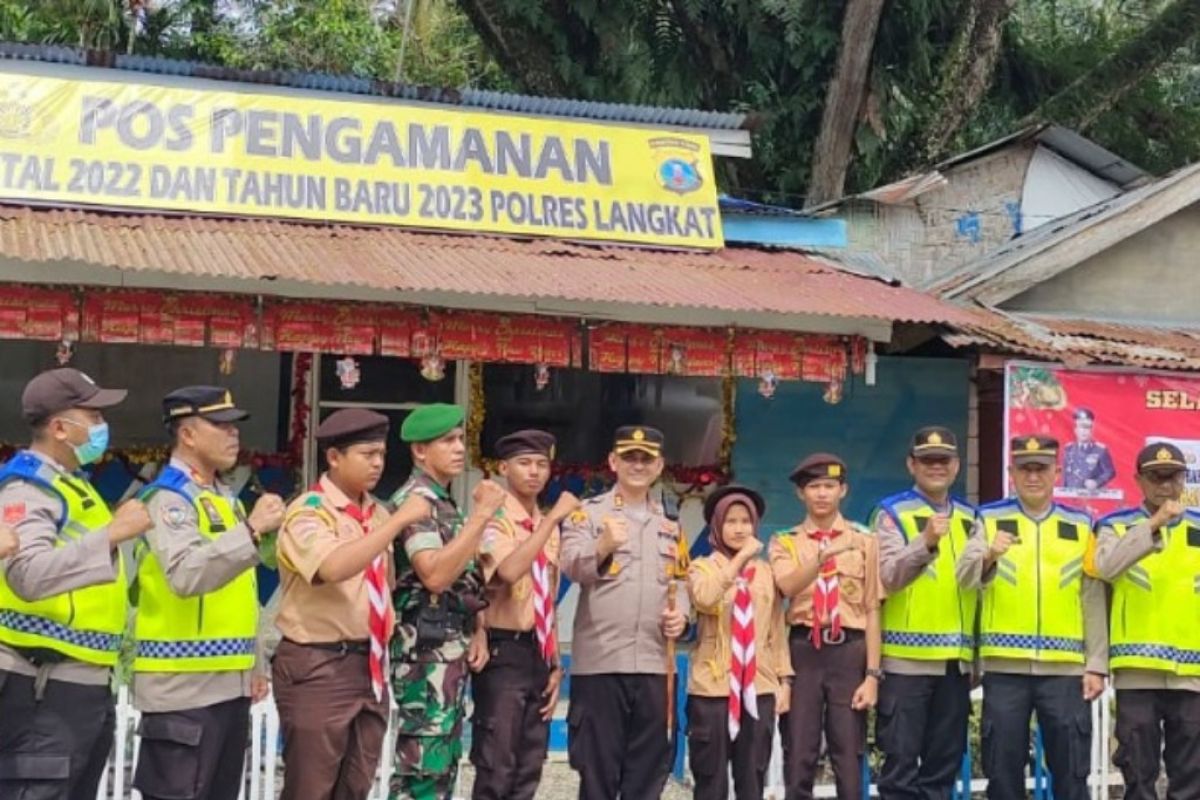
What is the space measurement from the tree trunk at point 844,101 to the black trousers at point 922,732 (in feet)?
28.1

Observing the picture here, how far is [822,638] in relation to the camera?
5.77 metres

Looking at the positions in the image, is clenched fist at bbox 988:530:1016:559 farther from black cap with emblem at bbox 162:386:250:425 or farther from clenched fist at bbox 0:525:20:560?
clenched fist at bbox 0:525:20:560

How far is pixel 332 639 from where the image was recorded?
4676mm

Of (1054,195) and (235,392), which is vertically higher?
(1054,195)

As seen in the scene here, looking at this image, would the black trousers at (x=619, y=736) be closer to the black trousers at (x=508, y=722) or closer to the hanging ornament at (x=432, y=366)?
the black trousers at (x=508, y=722)

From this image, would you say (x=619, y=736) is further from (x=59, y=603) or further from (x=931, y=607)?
(x=59, y=603)

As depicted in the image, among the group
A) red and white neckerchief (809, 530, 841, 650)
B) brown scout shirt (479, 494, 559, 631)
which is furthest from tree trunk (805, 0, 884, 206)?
brown scout shirt (479, 494, 559, 631)

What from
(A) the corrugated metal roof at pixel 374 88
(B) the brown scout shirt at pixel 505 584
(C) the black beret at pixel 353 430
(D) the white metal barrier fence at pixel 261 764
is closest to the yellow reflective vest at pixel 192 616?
(C) the black beret at pixel 353 430

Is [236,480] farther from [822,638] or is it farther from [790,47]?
[790,47]

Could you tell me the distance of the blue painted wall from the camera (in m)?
10.0

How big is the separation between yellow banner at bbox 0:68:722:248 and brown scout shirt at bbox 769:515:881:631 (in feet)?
13.1

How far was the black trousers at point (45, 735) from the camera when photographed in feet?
13.9

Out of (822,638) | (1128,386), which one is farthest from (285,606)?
(1128,386)

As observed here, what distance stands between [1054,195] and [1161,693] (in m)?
8.21
